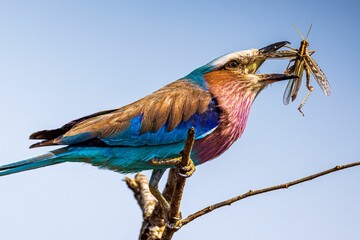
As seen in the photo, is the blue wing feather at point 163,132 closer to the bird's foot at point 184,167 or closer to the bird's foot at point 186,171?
the bird's foot at point 184,167

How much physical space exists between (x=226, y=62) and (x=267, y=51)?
47 cm

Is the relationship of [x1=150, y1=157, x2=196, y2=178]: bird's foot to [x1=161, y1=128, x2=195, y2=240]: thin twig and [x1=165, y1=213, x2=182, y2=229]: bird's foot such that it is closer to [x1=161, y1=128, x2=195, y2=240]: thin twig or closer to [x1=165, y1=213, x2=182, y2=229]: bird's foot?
[x1=161, y1=128, x2=195, y2=240]: thin twig

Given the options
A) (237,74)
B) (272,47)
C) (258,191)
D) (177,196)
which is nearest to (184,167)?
(177,196)

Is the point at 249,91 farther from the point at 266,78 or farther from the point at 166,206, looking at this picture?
the point at 166,206

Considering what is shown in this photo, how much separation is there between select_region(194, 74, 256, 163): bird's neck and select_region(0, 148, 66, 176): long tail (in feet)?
3.60

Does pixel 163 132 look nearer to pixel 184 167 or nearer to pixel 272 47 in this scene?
pixel 184 167

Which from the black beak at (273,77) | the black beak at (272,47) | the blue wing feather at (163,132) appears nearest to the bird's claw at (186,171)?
the blue wing feather at (163,132)

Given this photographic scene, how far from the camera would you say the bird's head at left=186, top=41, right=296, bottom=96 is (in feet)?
19.6

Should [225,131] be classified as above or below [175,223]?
above

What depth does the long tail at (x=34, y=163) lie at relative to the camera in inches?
223

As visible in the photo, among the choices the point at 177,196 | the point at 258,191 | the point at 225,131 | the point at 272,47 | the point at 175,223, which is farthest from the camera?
the point at 272,47

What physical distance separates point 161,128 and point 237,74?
81 centimetres

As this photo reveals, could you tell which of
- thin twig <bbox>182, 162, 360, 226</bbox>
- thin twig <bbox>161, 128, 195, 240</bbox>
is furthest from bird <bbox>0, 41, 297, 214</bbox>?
thin twig <bbox>182, 162, 360, 226</bbox>

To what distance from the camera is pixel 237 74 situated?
607cm
